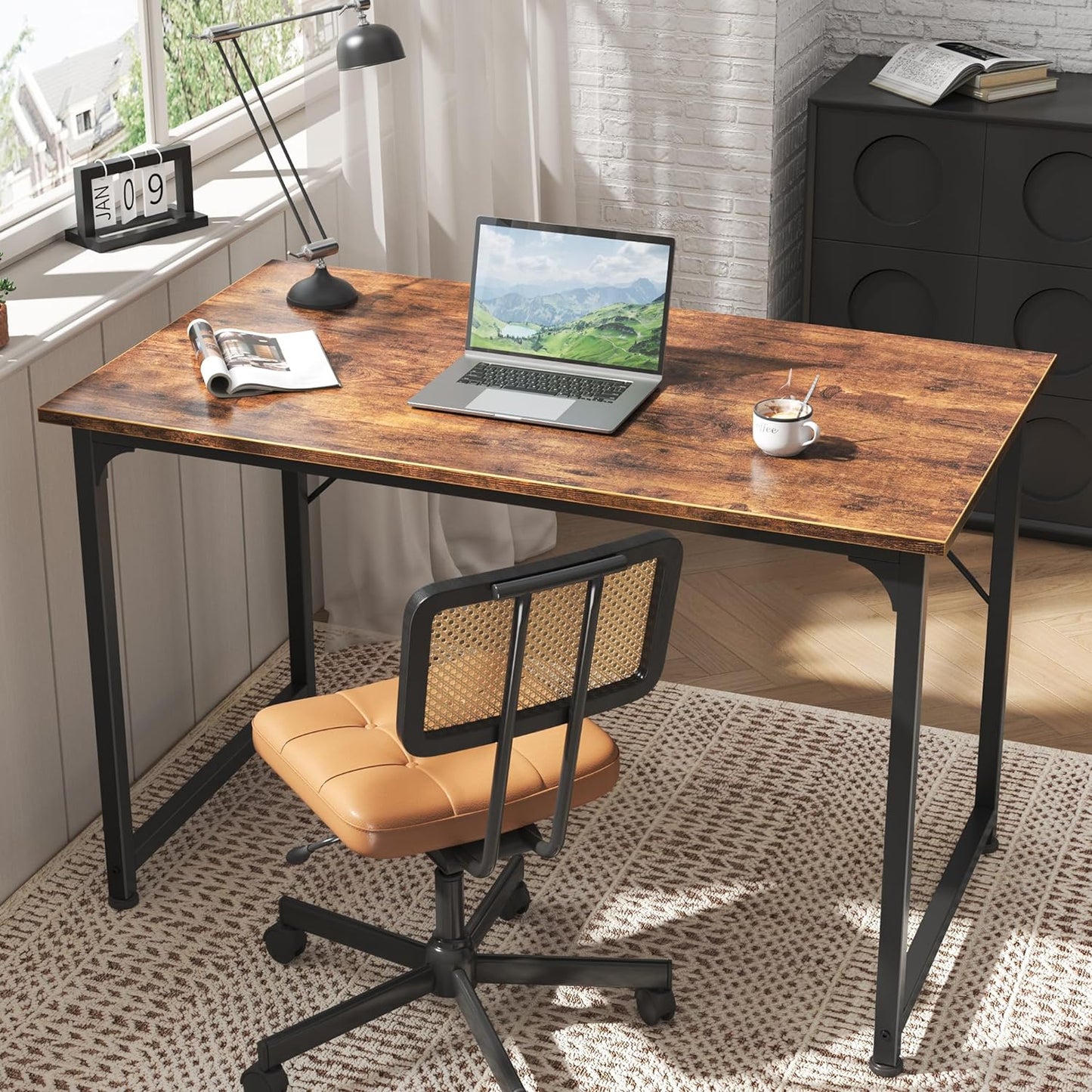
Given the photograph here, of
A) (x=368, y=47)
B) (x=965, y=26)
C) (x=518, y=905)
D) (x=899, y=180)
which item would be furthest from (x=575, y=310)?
(x=965, y=26)

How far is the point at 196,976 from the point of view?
2.71m

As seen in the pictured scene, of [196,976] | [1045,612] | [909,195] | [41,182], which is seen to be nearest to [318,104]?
[41,182]

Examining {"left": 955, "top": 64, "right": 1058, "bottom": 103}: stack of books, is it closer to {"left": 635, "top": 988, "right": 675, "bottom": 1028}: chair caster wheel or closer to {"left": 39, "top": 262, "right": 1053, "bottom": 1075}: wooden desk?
{"left": 39, "top": 262, "right": 1053, "bottom": 1075}: wooden desk

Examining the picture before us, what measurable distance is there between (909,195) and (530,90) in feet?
3.07

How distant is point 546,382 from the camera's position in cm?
269

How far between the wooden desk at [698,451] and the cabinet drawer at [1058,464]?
4.26 ft

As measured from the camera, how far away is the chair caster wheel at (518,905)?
2.81 meters

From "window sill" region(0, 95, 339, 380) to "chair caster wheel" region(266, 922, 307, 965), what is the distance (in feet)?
3.25

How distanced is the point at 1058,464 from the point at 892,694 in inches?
58.5

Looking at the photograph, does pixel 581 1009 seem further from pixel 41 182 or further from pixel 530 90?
pixel 530 90

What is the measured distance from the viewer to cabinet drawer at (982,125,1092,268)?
3803 millimetres

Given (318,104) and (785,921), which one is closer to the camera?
(785,921)

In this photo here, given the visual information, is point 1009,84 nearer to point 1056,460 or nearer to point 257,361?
point 1056,460

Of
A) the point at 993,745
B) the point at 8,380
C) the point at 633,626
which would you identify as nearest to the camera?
the point at 633,626
